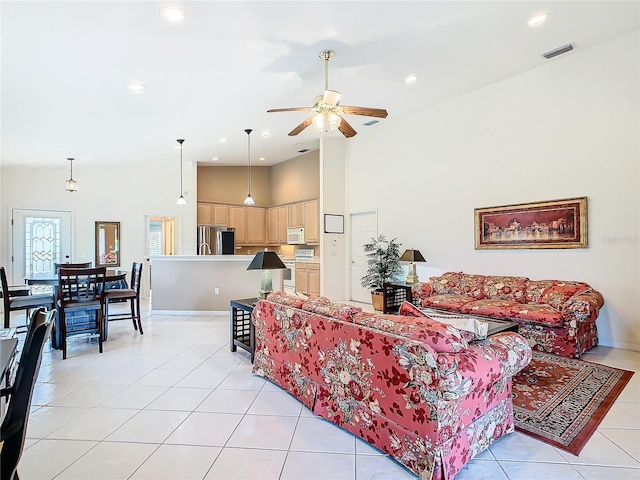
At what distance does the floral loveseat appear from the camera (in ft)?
12.3

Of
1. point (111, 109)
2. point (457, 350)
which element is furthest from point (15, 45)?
point (457, 350)

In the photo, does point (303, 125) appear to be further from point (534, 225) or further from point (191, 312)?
point (191, 312)

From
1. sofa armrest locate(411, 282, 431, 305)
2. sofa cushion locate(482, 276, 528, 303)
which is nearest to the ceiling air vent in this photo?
sofa cushion locate(482, 276, 528, 303)

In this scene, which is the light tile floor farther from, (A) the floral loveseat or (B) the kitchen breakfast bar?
(B) the kitchen breakfast bar

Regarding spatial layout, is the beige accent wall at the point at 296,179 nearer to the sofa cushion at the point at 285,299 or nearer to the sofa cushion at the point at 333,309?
the sofa cushion at the point at 285,299

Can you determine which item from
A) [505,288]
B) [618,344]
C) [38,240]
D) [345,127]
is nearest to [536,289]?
[505,288]

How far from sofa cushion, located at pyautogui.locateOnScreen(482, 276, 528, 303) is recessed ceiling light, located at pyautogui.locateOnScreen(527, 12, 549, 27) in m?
2.96

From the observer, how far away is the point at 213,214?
8.79 metres

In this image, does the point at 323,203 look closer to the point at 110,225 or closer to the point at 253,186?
the point at 253,186

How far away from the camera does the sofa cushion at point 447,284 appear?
207 inches

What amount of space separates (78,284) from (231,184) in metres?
5.52

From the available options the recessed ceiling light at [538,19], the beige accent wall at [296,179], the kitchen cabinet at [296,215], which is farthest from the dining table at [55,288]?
the recessed ceiling light at [538,19]

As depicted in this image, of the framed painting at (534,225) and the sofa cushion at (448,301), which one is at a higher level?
the framed painting at (534,225)

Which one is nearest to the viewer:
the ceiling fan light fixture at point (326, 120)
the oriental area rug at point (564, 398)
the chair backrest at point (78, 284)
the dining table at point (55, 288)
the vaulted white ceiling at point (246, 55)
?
the oriental area rug at point (564, 398)
